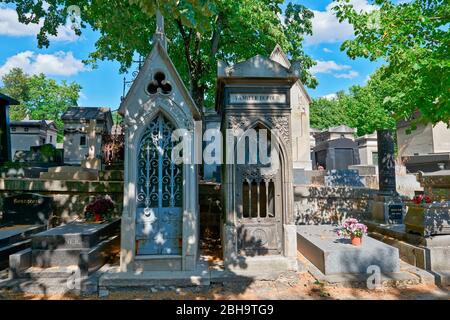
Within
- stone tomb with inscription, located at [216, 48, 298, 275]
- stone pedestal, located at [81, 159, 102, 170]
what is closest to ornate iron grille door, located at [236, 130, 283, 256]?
stone tomb with inscription, located at [216, 48, 298, 275]

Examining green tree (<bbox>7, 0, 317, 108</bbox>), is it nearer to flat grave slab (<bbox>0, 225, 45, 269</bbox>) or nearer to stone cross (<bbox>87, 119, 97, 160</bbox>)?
stone cross (<bbox>87, 119, 97, 160</bbox>)

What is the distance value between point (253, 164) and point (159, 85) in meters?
2.63

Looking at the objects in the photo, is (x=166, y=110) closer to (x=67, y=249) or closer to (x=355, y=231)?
(x=67, y=249)

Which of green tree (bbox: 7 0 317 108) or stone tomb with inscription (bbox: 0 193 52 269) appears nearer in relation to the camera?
stone tomb with inscription (bbox: 0 193 52 269)

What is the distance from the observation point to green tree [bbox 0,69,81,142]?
51062 millimetres

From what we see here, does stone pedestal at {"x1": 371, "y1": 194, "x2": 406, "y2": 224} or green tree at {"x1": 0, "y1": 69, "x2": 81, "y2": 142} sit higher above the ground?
green tree at {"x1": 0, "y1": 69, "x2": 81, "y2": 142}

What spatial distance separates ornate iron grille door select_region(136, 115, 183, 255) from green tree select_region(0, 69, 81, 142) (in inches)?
2143

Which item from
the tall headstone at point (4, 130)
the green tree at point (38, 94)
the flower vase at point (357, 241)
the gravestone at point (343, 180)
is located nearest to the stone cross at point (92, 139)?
the tall headstone at point (4, 130)

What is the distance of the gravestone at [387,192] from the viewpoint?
325 inches

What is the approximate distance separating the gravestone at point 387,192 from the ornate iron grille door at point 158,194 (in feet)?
21.0

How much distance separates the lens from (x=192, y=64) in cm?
1297

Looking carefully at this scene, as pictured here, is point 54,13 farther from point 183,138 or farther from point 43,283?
point 43,283

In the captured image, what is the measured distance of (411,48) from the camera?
7.07 metres

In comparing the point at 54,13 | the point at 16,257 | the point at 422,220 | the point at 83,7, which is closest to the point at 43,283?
the point at 16,257
